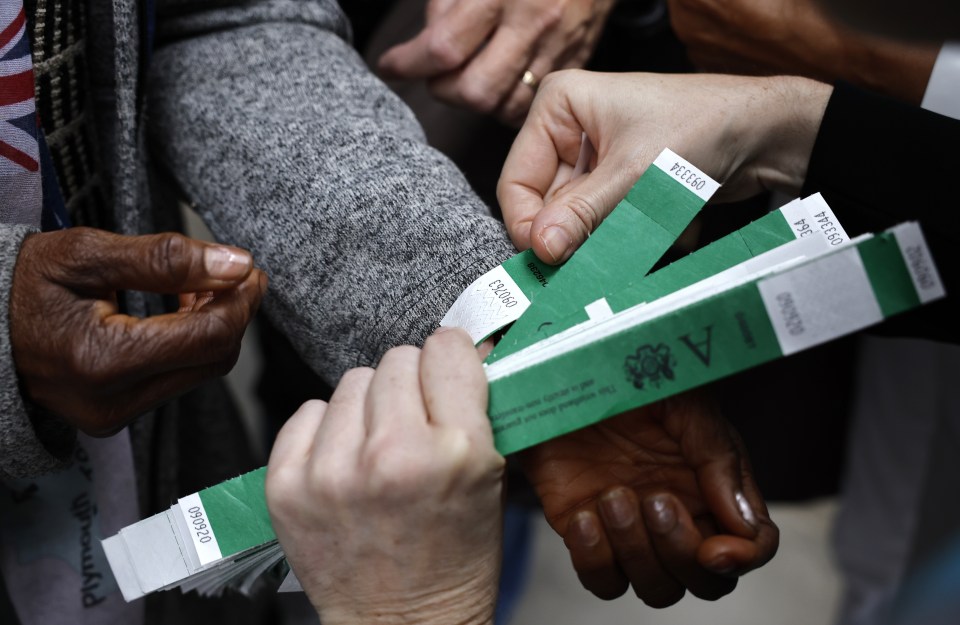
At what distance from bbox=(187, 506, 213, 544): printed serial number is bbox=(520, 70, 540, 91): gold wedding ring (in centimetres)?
68

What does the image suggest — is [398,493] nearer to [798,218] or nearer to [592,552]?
[592,552]

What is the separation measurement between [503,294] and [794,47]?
0.53m

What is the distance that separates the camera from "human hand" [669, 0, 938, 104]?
0.83 meters

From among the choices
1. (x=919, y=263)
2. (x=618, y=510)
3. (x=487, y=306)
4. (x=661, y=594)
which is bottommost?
A: (x=661, y=594)

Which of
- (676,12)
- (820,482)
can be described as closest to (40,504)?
(676,12)

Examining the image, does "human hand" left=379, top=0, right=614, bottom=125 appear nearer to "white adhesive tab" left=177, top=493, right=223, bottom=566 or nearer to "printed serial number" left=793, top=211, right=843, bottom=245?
"printed serial number" left=793, top=211, right=843, bottom=245

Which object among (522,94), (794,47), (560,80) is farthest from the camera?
(522,94)

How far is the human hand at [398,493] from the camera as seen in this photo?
503mm

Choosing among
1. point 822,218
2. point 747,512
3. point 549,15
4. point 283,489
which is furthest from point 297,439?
point 549,15

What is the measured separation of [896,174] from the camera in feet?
2.29

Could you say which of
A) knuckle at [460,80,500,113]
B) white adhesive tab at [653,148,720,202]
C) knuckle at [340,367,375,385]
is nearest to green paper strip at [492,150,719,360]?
white adhesive tab at [653,148,720,202]

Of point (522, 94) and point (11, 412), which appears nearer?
point (11, 412)

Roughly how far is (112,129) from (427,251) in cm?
37

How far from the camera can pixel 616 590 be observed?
63cm
